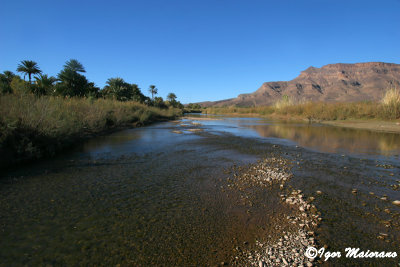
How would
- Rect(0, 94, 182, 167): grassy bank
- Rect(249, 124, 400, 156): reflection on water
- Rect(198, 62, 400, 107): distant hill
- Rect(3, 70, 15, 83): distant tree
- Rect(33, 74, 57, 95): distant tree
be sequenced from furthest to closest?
Rect(198, 62, 400, 107): distant hill
Rect(3, 70, 15, 83): distant tree
Rect(33, 74, 57, 95): distant tree
Rect(249, 124, 400, 156): reflection on water
Rect(0, 94, 182, 167): grassy bank

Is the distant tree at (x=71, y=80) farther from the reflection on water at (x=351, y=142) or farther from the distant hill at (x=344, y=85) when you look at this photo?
the distant hill at (x=344, y=85)

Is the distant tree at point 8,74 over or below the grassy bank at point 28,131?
over

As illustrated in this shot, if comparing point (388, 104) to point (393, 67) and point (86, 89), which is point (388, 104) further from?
point (393, 67)

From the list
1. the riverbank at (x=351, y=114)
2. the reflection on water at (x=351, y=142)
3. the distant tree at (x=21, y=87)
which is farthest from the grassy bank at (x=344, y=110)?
the distant tree at (x=21, y=87)

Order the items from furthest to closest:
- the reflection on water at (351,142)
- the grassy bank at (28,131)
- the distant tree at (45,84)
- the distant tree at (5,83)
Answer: the distant tree at (45,84) → the distant tree at (5,83) → the reflection on water at (351,142) → the grassy bank at (28,131)

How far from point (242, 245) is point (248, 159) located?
6.48 metres

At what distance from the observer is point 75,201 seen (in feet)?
17.4

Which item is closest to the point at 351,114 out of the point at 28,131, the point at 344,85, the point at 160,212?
the point at 160,212

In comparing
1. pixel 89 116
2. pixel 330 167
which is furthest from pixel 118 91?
pixel 330 167

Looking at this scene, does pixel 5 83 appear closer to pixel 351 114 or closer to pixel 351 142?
pixel 351 142

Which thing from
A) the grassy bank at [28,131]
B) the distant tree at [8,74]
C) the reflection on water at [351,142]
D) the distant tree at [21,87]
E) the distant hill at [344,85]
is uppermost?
the distant hill at [344,85]

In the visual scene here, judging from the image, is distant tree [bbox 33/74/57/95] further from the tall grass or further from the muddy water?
the tall grass

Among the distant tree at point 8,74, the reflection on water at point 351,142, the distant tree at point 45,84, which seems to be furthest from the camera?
the distant tree at point 8,74

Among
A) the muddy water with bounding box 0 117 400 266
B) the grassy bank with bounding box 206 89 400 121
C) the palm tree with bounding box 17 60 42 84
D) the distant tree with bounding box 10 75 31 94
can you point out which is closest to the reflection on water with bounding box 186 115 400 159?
the muddy water with bounding box 0 117 400 266
